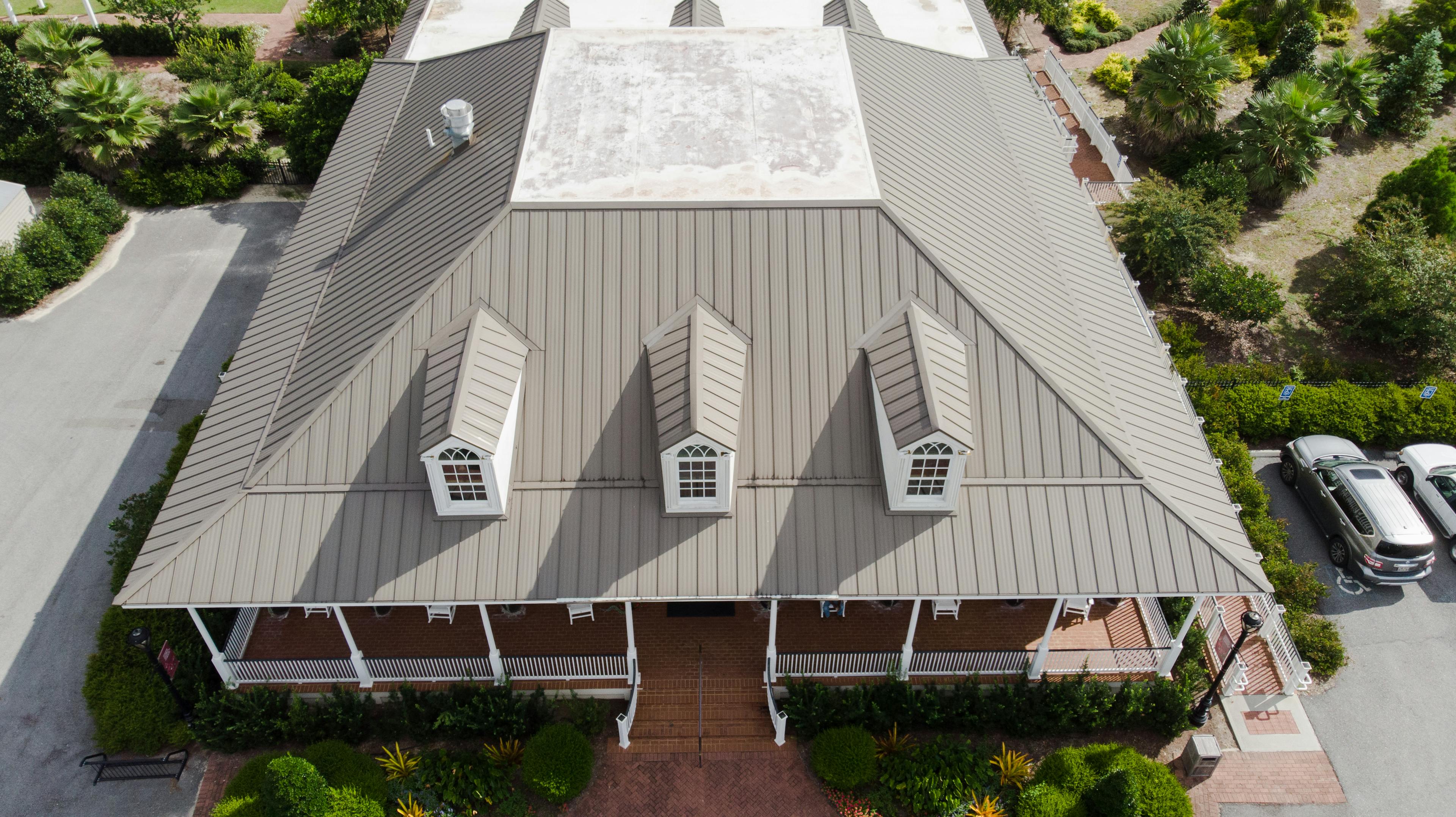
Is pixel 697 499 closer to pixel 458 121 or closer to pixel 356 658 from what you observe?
pixel 356 658

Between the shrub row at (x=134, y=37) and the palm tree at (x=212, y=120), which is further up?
the palm tree at (x=212, y=120)

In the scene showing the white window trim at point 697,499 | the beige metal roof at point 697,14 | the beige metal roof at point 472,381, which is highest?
the beige metal roof at point 697,14

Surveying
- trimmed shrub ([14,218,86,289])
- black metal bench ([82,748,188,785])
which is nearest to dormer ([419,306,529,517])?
black metal bench ([82,748,188,785])

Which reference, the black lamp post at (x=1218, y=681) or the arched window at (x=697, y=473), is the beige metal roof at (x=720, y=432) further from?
the black lamp post at (x=1218, y=681)

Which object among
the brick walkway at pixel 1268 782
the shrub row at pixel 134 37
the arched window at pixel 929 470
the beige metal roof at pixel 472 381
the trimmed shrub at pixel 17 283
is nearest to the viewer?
the beige metal roof at pixel 472 381

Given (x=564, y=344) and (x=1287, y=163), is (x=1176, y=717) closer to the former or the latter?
(x=564, y=344)

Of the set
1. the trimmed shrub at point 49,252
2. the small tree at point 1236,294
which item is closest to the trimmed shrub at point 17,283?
the trimmed shrub at point 49,252

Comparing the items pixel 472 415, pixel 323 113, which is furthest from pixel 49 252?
pixel 472 415
